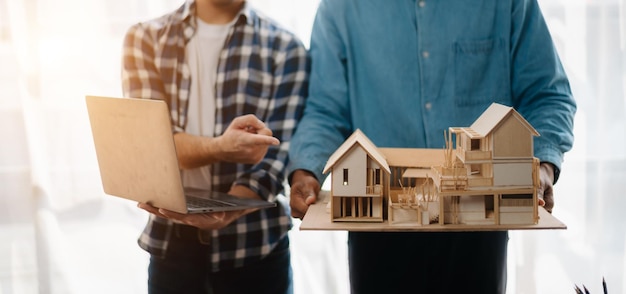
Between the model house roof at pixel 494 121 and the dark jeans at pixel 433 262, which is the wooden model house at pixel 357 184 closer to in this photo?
the model house roof at pixel 494 121

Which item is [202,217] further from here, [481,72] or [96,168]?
[96,168]

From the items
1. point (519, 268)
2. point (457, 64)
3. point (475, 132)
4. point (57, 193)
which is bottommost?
point (519, 268)

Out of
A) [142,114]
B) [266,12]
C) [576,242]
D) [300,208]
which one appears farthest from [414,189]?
[576,242]

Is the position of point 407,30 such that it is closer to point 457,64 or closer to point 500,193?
point 457,64

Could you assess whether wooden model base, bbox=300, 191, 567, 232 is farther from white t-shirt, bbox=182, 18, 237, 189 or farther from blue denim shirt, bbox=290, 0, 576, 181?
white t-shirt, bbox=182, 18, 237, 189

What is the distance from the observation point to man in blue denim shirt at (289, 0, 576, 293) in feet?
5.27

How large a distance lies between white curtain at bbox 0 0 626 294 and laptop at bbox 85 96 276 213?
622 millimetres

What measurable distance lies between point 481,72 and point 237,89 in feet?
1.81

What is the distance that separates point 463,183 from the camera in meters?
1.29

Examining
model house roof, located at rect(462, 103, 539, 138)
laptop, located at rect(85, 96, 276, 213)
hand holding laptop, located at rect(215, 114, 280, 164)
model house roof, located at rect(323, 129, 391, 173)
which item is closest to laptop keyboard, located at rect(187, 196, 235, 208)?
laptop, located at rect(85, 96, 276, 213)

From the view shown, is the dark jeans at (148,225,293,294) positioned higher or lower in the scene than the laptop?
lower

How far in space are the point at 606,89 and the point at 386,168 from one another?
112 centimetres

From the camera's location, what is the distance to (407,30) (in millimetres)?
1635

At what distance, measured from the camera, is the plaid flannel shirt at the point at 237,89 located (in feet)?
→ 5.74
